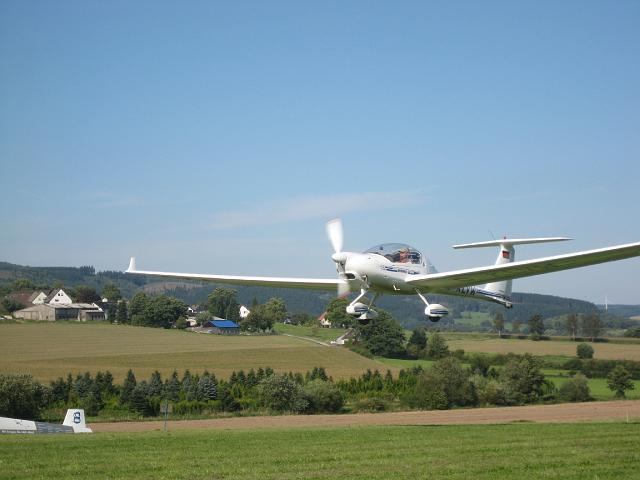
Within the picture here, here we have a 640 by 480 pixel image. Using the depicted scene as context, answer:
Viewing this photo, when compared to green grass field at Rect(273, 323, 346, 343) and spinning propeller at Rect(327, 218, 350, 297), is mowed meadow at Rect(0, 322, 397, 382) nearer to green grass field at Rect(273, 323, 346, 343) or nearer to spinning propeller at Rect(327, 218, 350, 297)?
Answer: green grass field at Rect(273, 323, 346, 343)

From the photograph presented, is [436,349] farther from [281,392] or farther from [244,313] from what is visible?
[244,313]

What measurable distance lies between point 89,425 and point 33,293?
190 ft

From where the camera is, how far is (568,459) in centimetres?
1817

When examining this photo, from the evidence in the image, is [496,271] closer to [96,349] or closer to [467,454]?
[467,454]

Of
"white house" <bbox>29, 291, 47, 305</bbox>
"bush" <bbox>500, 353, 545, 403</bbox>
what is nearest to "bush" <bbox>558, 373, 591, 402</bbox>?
"bush" <bbox>500, 353, 545, 403</bbox>

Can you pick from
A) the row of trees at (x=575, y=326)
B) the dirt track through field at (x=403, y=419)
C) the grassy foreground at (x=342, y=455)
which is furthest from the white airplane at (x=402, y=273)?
the row of trees at (x=575, y=326)

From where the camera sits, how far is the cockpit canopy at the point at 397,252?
22.2 meters

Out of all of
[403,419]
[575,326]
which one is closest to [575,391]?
[403,419]

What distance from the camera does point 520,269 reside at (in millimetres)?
21469

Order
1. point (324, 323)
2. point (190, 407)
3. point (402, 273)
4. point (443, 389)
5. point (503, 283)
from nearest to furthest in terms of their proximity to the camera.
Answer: point (402, 273), point (503, 283), point (190, 407), point (443, 389), point (324, 323)

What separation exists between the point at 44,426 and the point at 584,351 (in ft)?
163

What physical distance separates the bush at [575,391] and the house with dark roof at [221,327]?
35.4m

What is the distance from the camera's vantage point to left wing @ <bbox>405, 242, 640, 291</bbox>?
19219mm

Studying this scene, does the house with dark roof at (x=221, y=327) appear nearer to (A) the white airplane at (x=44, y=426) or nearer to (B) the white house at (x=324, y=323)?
(B) the white house at (x=324, y=323)
